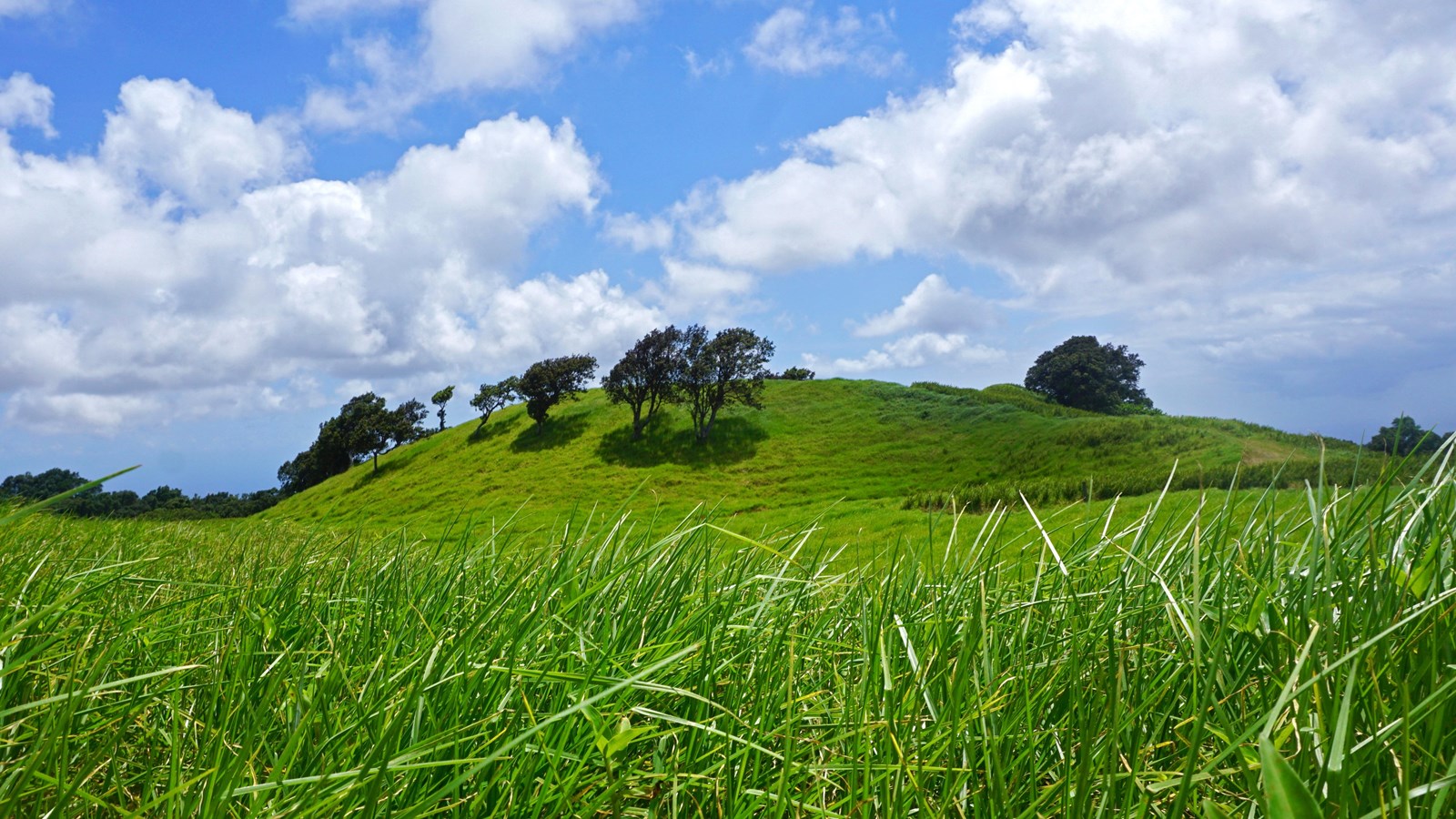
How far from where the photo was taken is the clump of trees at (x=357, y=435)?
69.3 metres

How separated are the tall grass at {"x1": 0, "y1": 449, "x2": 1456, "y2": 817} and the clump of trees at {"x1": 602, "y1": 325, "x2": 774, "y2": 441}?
52322mm

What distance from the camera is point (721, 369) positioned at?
182 feet

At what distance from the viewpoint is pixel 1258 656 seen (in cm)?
188

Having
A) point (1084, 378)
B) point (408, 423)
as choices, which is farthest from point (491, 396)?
point (1084, 378)

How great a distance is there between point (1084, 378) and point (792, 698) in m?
77.0

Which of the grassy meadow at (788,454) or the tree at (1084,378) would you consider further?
the tree at (1084,378)

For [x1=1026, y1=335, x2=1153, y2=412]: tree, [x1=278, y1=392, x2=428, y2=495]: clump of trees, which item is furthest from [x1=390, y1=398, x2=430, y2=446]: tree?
[x1=1026, y1=335, x2=1153, y2=412]: tree

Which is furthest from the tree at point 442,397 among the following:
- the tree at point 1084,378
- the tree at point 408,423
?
the tree at point 1084,378

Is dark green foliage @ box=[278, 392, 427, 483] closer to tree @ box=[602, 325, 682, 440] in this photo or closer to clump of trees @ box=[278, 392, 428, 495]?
clump of trees @ box=[278, 392, 428, 495]

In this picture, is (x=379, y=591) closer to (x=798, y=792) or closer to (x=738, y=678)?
(x=738, y=678)

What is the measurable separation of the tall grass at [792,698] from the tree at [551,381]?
60.2m

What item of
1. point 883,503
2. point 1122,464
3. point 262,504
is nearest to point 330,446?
point 262,504

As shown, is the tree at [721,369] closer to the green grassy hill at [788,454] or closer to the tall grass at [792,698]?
the green grassy hill at [788,454]

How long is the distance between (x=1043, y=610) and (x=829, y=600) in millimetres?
1181
